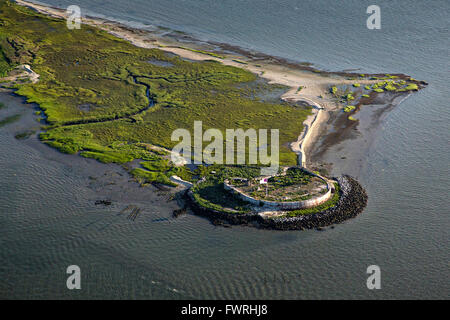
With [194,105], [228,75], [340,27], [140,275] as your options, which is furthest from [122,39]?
[140,275]

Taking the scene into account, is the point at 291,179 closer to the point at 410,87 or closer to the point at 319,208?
Answer: the point at 319,208

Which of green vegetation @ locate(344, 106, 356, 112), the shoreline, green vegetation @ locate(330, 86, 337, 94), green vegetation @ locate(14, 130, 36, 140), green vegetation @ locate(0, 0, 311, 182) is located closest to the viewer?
green vegetation @ locate(14, 130, 36, 140)

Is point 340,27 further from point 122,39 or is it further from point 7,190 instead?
point 7,190

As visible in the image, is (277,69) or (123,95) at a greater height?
(277,69)

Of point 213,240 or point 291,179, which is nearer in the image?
point 213,240

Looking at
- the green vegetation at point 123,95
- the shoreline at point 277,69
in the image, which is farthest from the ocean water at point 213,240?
the shoreline at point 277,69

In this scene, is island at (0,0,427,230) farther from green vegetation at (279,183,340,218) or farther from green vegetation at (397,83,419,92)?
green vegetation at (397,83,419,92)

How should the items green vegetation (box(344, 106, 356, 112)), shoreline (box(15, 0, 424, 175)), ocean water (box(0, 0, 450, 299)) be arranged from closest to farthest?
1. ocean water (box(0, 0, 450, 299))
2. shoreline (box(15, 0, 424, 175))
3. green vegetation (box(344, 106, 356, 112))

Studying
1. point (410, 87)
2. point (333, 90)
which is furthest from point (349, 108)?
point (410, 87)

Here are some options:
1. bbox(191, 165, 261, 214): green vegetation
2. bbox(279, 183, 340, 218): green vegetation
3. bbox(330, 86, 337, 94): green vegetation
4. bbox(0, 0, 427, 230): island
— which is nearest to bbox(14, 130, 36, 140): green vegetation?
bbox(0, 0, 427, 230): island
